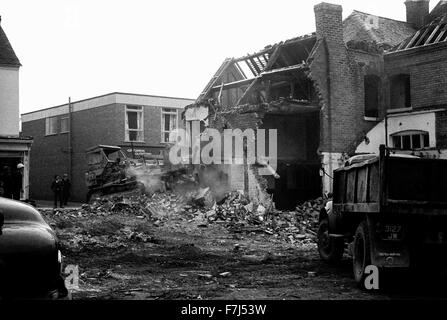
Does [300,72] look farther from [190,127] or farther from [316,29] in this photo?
[190,127]

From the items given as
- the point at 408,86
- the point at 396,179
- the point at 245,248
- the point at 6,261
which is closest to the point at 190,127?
the point at 408,86

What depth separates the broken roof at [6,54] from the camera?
25.9 metres

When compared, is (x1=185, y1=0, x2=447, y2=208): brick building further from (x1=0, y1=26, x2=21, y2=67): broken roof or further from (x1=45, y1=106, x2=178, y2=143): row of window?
(x1=45, y1=106, x2=178, y2=143): row of window

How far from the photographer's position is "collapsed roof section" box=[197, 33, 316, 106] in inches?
898

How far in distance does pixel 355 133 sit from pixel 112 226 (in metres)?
11.4

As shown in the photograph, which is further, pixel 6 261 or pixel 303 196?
pixel 303 196

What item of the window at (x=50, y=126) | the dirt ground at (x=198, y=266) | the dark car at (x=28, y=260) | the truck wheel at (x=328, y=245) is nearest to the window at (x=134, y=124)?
the window at (x=50, y=126)

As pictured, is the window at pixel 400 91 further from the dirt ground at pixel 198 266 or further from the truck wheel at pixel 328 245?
the truck wheel at pixel 328 245

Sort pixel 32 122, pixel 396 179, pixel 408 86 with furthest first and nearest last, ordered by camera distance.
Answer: pixel 32 122
pixel 408 86
pixel 396 179

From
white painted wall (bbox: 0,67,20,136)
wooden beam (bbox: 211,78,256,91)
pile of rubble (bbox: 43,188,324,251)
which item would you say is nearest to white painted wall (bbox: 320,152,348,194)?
pile of rubble (bbox: 43,188,324,251)

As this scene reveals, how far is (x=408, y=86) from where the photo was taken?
23734mm

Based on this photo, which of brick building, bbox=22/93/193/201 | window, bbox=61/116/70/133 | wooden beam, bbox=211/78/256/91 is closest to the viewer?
wooden beam, bbox=211/78/256/91

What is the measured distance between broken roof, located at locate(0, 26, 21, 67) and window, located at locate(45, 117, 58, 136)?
13.1 metres

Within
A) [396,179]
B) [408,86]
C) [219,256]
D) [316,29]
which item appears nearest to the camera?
[396,179]
